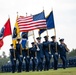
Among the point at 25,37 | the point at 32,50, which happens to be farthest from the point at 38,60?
the point at 25,37

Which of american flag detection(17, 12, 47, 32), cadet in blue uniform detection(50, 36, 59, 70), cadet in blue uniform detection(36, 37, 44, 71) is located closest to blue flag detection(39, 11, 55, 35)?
american flag detection(17, 12, 47, 32)

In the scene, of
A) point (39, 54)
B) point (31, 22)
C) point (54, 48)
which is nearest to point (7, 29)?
point (31, 22)

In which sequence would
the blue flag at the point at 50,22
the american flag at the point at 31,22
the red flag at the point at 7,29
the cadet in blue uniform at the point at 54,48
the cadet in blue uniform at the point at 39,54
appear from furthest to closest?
1. the red flag at the point at 7,29
2. the blue flag at the point at 50,22
3. the american flag at the point at 31,22
4. the cadet in blue uniform at the point at 39,54
5. the cadet in blue uniform at the point at 54,48

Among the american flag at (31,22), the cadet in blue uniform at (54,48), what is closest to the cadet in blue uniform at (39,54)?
the cadet in blue uniform at (54,48)

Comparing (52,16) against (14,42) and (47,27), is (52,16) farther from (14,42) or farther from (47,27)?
(14,42)

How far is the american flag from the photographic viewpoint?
25938mm

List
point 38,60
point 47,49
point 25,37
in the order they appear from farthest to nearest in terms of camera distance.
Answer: point 25,37 → point 38,60 → point 47,49

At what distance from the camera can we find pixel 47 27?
26328mm

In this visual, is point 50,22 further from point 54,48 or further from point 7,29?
point 7,29

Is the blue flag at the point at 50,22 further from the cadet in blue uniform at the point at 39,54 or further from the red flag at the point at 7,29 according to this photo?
Result: the red flag at the point at 7,29

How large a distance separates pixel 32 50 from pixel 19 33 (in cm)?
139

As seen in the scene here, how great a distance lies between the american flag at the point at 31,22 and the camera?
2594cm

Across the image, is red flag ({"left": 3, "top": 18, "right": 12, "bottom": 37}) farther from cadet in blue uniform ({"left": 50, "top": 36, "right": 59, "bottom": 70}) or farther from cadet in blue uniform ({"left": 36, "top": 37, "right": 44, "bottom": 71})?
cadet in blue uniform ({"left": 50, "top": 36, "right": 59, "bottom": 70})

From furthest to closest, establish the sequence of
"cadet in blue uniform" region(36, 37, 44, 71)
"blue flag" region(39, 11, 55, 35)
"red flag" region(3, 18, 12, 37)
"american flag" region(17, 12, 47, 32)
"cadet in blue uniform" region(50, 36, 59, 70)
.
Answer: "red flag" region(3, 18, 12, 37) → "blue flag" region(39, 11, 55, 35) → "american flag" region(17, 12, 47, 32) → "cadet in blue uniform" region(36, 37, 44, 71) → "cadet in blue uniform" region(50, 36, 59, 70)
